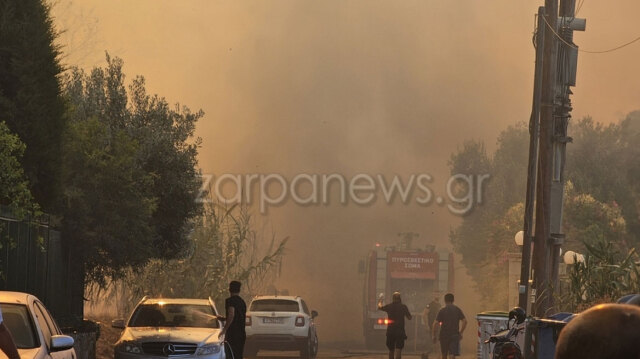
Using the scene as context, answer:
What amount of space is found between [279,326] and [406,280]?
17.2 m

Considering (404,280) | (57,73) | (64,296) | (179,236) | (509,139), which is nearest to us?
(57,73)

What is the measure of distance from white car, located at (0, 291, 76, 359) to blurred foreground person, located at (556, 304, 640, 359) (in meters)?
8.15

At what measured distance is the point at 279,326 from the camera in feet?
100

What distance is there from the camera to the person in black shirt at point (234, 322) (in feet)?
61.5

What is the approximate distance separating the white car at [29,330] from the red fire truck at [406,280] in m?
35.6

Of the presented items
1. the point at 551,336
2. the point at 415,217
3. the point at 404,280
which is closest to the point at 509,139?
the point at 415,217

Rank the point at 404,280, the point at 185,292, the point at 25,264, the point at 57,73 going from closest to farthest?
the point at 25,264 → the point at 57,73 → the point at 185,292 → the point at 404,280

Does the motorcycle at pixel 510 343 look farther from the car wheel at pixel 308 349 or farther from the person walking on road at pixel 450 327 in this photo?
the car wheel at pixel 308 349

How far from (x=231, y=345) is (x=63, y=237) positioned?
19.5 ft

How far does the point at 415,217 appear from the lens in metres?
97.1

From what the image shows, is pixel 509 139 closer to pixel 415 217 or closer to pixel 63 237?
pixel 415 217

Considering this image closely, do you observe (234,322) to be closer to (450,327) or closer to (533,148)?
(450,327)

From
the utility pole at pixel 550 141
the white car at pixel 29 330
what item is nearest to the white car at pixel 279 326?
the utility pole at pixel 550 141

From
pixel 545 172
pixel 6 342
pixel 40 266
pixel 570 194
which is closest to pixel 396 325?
pixel 545 172
